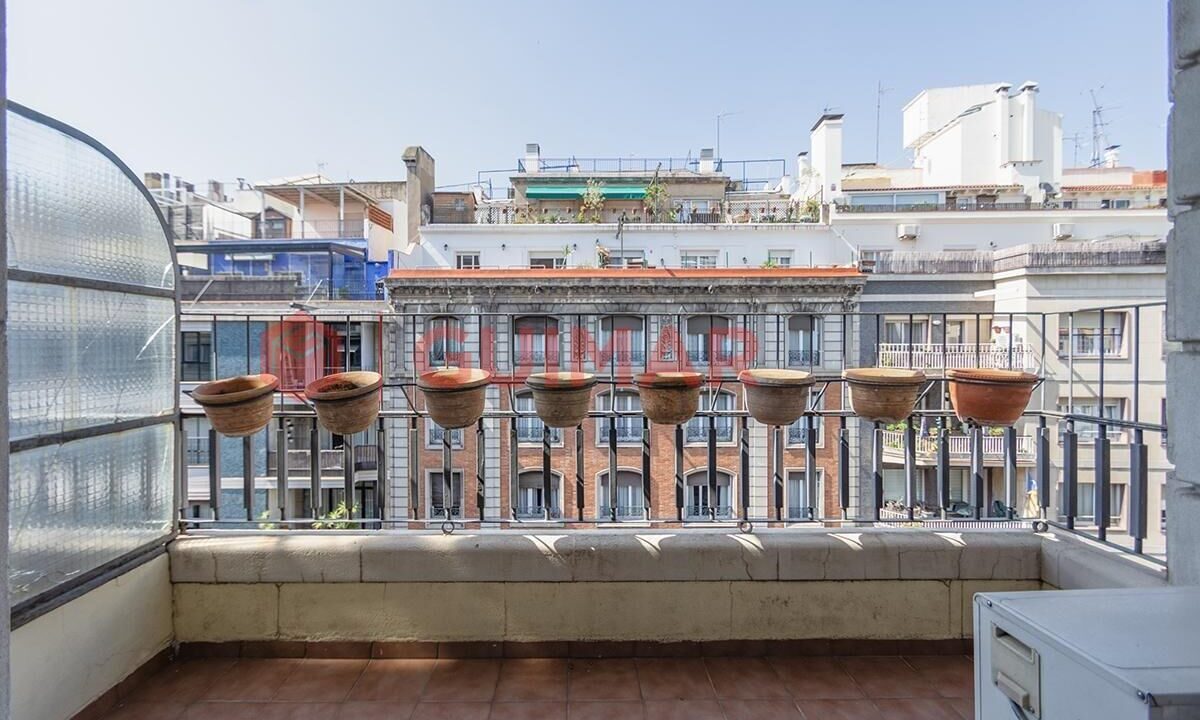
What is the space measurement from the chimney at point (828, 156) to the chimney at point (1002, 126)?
5420 mm

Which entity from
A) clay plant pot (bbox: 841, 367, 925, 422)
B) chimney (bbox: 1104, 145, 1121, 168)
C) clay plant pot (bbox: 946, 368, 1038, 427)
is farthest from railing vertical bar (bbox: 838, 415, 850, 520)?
chimney (bbox: 1104, 145, 1121, 168)

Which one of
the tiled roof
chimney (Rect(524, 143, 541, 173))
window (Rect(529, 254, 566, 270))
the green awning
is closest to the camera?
the tiled roof

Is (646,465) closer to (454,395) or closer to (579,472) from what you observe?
(579,472)

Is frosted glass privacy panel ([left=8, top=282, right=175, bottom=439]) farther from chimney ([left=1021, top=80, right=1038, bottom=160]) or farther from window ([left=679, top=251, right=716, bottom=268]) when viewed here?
chimney ([left=1021, top=80, right=1038, bottom=160])

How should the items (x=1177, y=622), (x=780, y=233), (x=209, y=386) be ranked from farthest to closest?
(x=780, y=233)
(x=209, y=386)
(x=1177, y=622)

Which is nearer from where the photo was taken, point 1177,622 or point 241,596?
point 1177,622

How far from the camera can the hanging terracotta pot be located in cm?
212

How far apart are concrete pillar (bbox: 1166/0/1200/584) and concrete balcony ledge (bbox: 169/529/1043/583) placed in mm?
650

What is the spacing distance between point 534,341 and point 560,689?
1211 cm

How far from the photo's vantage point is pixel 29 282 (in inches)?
65.6

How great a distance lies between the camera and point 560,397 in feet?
7.30

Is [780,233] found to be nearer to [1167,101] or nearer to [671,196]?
[671,196]

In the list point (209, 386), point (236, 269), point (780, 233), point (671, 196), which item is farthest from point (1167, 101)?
point (236, 269)

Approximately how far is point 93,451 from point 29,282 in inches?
21.4
